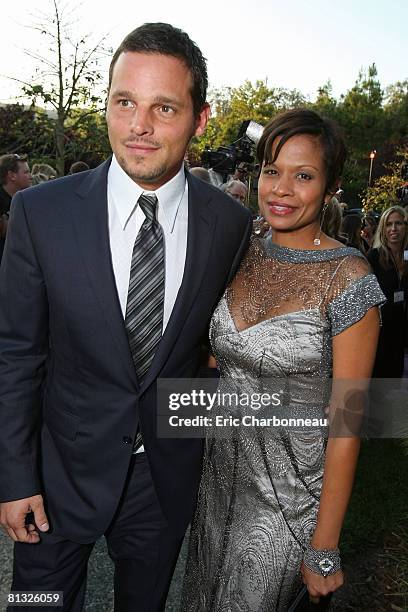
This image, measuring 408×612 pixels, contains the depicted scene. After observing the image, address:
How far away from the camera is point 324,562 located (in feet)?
6.20

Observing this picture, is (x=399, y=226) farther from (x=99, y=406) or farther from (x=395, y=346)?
(x=99, y=406)

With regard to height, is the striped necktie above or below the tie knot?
below

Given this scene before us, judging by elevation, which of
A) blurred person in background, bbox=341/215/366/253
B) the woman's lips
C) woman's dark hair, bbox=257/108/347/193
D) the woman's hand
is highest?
woman's dark hair, bbox=257/108/347/193

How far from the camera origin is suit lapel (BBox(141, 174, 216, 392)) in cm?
180

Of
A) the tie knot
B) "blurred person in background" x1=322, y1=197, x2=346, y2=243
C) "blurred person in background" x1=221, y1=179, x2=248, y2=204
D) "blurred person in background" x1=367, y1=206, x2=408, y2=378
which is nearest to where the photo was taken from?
the tie knot

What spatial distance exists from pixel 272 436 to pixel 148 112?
3.76 ft

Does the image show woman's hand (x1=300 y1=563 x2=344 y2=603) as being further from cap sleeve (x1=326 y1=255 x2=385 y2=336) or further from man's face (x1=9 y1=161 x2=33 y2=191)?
man's face (x1=9 y1=161 x2=33 y2=191)

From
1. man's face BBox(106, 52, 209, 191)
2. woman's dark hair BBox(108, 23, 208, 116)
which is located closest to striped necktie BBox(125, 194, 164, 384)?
man's face BBox(106, 52, 209, 191)

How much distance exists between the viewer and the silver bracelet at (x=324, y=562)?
74.3 inches

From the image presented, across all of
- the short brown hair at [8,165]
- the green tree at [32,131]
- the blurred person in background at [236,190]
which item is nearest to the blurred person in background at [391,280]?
the blurred person in background at [236,190]

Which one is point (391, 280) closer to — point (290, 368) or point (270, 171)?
point (270, 171)

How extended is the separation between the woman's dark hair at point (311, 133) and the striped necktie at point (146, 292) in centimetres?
51

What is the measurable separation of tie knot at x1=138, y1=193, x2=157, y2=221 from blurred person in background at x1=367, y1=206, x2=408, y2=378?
4.40 meters

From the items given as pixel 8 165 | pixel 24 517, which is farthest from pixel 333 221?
pixel 8 165
